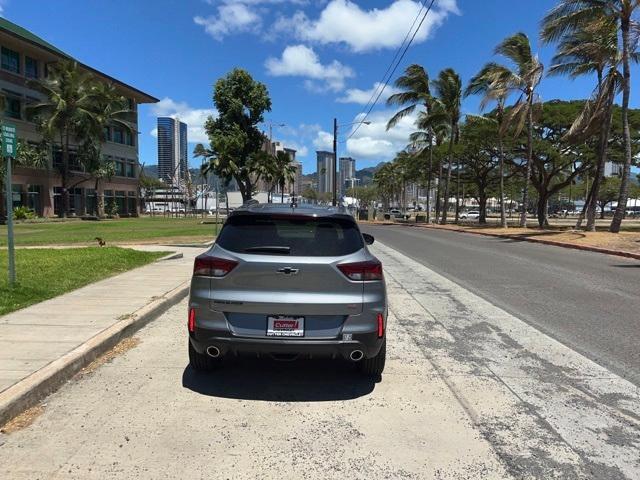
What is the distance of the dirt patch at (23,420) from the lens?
420cm

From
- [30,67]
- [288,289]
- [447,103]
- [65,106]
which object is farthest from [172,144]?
[288,289]

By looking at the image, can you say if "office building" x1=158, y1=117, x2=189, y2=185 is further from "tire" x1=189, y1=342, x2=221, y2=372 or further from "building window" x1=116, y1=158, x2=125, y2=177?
"tire" x1=189, y1=342, x2=221, y2=372

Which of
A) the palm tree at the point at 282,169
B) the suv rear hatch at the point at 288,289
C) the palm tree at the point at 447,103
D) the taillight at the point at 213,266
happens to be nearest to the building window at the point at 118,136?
the palm tree at the point at 282,169

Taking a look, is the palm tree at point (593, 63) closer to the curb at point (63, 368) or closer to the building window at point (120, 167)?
the curb at point (63, 368)

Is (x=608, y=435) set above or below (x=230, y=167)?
below

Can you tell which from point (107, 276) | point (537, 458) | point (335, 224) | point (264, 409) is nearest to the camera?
point (537, 458)

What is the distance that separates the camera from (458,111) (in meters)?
46.7

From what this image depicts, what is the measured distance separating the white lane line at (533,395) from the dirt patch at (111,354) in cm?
352

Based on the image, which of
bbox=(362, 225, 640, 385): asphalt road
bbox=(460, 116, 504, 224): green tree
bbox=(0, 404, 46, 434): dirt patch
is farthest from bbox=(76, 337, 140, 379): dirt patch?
bbox=(460, 116, 504, 224): green tree

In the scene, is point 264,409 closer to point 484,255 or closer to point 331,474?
point 331,474

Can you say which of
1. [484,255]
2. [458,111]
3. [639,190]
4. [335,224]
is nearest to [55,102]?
[458,111]

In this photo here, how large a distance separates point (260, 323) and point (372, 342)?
995 millimetres

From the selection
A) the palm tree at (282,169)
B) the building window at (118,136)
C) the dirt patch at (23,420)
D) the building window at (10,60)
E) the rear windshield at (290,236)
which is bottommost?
the dirt patch at (23,420)

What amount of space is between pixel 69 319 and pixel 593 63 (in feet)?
91.0
